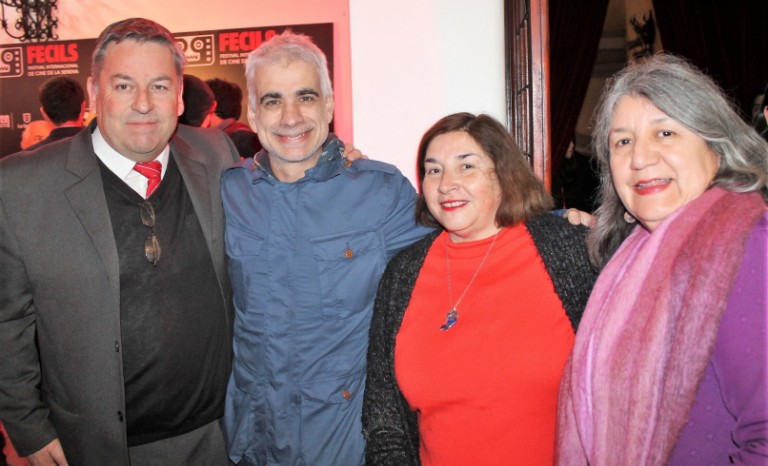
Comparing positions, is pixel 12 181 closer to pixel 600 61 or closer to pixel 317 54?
pixel 317 54

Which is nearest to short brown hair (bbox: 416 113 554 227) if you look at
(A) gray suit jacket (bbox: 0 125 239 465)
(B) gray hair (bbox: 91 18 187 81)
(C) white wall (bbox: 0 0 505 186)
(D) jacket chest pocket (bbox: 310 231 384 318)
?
(D) jacket chest pocket (bbox: 310 231 384 318)

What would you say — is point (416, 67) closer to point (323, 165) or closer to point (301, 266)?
point (323, 165)

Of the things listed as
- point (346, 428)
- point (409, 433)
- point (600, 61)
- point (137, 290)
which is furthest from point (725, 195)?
point (600, 61)

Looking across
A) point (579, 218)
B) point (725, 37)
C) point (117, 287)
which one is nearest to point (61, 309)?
point (117, 287)

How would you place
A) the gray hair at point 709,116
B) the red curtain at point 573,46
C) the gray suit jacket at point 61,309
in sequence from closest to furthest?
the gray hair at point 709,116 → the gray suit jacket at point 61,309 → the red curtain at point 573,46

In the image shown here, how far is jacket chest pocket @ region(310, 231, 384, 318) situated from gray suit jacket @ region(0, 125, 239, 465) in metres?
0.68

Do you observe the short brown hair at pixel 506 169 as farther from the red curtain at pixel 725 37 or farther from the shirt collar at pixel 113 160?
the red curtain at pixel 725 37

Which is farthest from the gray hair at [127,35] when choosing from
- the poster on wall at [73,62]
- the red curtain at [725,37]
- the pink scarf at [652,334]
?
the red curtain at [725,37]

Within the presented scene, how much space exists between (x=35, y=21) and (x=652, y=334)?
22.2ft

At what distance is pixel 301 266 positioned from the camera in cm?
197

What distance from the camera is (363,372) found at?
6.60 feet

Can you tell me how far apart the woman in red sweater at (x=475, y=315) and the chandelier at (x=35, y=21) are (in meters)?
5.41

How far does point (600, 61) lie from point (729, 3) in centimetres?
150

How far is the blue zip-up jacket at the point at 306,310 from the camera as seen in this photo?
1.94 metres
